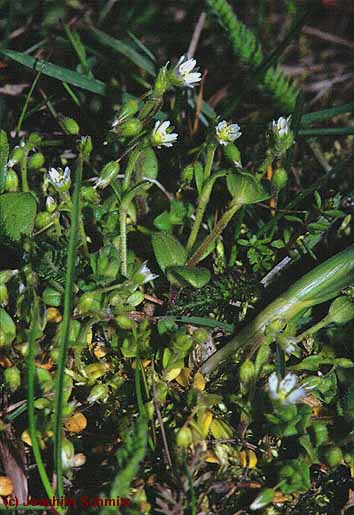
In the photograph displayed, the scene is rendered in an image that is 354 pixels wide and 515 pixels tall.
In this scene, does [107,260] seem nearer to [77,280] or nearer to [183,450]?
[77,280]

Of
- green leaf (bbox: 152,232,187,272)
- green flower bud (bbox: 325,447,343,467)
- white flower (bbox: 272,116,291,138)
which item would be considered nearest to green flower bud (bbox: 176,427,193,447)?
green flower bud (bbox: 325,447,343,467)

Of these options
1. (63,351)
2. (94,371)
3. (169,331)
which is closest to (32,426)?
(63,351)

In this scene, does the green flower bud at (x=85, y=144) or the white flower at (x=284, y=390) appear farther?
the green flower bud at (x=85, y=144)

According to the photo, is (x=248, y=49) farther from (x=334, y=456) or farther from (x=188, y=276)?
(x=334, y=456)

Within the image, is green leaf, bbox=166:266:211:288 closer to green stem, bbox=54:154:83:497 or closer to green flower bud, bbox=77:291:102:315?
green flower bud, bbox=77:291:102:315

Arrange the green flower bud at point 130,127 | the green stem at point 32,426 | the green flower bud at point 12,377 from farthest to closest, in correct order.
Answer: the green flower bud at point 130,127, the green flower bud at point 12,377, the green stem at point 32,426

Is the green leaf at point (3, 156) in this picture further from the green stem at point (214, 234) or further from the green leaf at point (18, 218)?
the green stem at point (214, 234)

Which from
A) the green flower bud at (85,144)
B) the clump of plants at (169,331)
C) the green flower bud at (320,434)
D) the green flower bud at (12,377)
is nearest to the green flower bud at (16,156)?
the clump of plants at (169,331)
